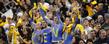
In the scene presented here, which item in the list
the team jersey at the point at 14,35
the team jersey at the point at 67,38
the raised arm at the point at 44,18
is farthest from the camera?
the raised arm at the point at 44,18

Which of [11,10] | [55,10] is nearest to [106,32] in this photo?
[55,10]

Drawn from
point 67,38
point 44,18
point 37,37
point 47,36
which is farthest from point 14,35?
point 67,38

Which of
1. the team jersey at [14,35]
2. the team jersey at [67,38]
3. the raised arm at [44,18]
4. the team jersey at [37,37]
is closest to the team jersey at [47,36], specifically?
the team jersey at [37,37]

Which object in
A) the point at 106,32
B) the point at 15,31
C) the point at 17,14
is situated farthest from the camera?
Result: the point at 17,14

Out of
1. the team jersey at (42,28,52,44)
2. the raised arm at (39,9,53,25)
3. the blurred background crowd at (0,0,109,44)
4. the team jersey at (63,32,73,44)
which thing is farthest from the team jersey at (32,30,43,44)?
the raised arm at (39,9,53,25)

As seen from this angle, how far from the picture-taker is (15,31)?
15.7 m

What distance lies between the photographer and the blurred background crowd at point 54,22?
1511 cm

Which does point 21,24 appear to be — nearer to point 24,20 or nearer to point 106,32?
point 24,20

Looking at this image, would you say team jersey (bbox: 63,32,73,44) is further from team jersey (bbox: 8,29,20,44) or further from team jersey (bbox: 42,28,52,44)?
team jersey (bbox: 8,29,20,44)

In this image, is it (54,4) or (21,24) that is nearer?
(21,24)

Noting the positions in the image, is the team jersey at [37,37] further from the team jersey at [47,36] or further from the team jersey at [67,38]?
the team jersey at [67,38]

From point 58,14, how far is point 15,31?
5.44ft

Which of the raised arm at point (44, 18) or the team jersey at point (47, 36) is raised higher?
the raised arm at point (44, 18)

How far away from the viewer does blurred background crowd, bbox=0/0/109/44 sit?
1511 cm
